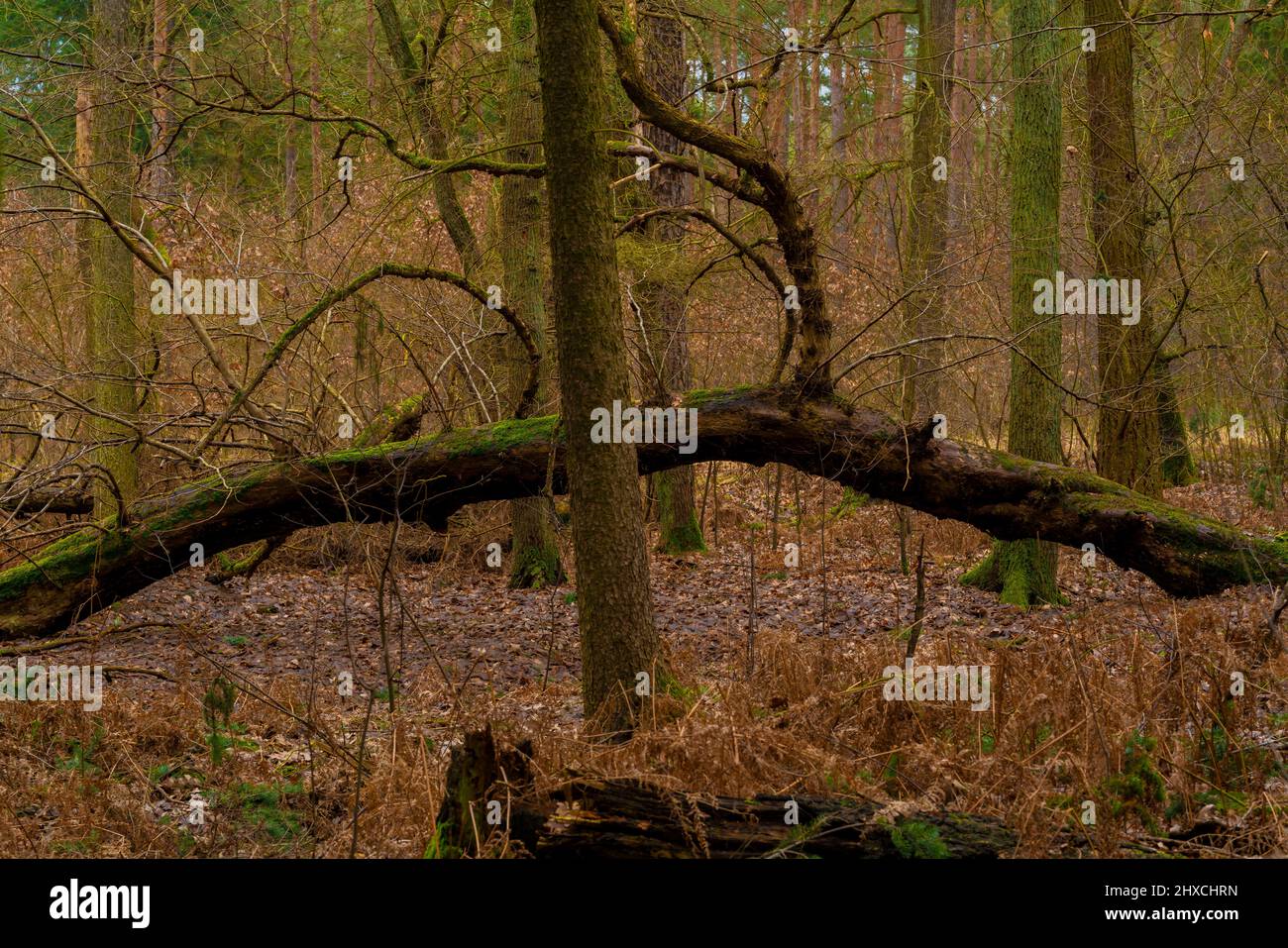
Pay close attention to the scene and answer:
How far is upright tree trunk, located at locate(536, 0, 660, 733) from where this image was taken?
18.4 ft

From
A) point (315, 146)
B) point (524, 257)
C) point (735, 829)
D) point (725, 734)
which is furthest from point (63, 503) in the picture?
point (315, 146)

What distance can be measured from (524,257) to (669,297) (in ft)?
6.43

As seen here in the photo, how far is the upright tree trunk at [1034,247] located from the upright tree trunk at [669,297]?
3553 millimetres

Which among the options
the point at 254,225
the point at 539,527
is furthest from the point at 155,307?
the point at 539,527

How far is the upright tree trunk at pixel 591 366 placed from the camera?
5.61m

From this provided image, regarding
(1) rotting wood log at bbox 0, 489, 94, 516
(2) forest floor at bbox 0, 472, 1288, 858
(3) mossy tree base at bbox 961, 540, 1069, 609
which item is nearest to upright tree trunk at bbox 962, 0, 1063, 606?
(3) mossy tree base at bbox 961, 540, 1069, 609

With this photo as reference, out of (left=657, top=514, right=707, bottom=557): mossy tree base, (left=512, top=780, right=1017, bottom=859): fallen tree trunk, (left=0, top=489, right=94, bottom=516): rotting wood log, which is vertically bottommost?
(left=512, top=780, right=1017, bottom=859): fallen tree trunk

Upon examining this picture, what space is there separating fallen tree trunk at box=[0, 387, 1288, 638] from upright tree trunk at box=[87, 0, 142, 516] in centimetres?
153

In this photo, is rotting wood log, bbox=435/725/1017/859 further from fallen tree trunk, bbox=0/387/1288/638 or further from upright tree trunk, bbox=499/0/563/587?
upright tree trunk, bbox=499/0/563/587

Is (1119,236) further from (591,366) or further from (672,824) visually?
(672,824)
